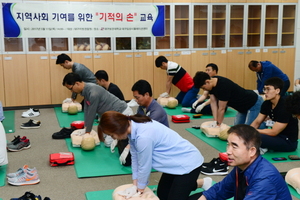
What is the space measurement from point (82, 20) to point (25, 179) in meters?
4.71

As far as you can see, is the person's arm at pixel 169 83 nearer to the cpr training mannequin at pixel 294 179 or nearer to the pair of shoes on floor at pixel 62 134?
the pair of shoes on floor at pixel 62 134

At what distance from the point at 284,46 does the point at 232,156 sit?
779 cm

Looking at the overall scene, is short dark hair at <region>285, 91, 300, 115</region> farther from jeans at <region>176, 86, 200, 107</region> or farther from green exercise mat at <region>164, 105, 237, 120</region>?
jeans at <region>176, 86, 200, 107</region>

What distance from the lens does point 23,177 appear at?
13.0 feet

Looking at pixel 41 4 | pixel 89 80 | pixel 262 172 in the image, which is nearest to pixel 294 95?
pixel 262 172

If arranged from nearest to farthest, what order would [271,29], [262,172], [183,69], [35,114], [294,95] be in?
[262,172] → [294,95] → [35,114] → [183,69] → [271,29]

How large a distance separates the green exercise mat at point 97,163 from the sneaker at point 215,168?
85 cm

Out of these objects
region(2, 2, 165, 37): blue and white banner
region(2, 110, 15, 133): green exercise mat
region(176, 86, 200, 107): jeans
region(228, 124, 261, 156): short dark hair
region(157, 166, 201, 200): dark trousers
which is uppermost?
region(2, 2, 165, 37): blue and white banner

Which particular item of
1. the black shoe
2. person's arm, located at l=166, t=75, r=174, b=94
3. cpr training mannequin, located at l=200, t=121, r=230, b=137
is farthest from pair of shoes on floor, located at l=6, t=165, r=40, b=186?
person's arm, located at l=166, t=75, r=174, b=94

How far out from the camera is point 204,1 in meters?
8.54

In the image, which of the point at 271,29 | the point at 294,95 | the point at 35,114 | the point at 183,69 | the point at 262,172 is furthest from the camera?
the point at 271,29

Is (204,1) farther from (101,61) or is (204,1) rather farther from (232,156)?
(232,156)

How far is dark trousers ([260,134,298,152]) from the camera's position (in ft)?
15.4

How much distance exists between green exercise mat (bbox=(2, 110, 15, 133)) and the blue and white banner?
1574 mm
